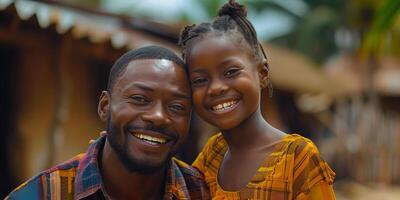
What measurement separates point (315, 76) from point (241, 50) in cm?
1096

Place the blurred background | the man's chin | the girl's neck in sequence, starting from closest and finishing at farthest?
the man's chin
the girl's neck
the blurred background

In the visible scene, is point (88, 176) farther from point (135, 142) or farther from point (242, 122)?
point (242, 122)

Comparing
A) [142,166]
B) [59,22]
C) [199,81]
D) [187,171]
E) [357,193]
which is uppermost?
[59,22]

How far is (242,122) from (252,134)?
0.24 feet

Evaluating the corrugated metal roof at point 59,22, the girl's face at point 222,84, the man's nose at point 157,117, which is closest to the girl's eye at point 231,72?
the girl's face at point 222,84

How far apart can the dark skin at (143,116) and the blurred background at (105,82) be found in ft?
3.89

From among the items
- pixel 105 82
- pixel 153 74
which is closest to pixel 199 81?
pixel 153 74

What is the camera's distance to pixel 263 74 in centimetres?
295

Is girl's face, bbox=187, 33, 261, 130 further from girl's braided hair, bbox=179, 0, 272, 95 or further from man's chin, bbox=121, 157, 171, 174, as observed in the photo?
man's chin, bbox=121, 157, 171, 174

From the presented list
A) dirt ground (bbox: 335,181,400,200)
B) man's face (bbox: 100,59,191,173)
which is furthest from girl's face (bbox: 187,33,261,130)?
dirt ground (bbox: 335,181,400,200)

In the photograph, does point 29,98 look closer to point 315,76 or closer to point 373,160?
point 315,76

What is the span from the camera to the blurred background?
22.6ft

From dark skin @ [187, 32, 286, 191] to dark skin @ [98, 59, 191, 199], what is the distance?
0.29ft

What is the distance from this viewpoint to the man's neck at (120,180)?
2707 millimetres
